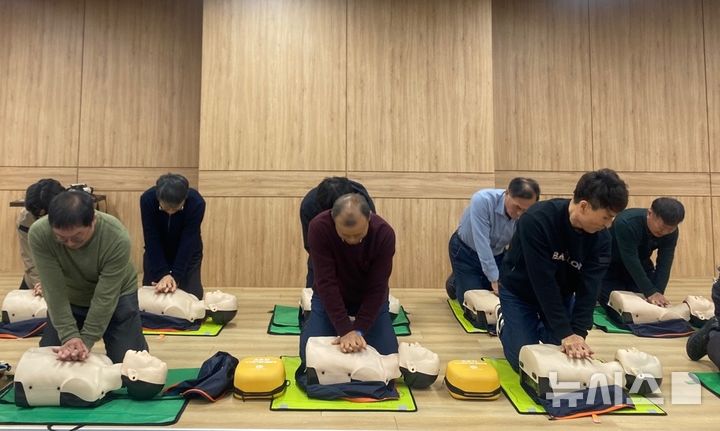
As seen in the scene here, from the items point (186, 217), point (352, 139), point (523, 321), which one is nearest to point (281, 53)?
point (352, 139)

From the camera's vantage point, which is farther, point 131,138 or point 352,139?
point 131,138

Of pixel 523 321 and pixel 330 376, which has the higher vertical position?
pixel 523 321

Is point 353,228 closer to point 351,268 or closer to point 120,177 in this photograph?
point 351,268

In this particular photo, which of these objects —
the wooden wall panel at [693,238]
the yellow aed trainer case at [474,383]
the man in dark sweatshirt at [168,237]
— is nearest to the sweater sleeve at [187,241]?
the man in dark sweatshirt at [168,237]

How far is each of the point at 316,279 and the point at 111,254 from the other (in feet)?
2.78

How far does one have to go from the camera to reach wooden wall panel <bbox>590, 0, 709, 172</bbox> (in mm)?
4965

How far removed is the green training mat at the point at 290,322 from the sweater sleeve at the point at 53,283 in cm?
122

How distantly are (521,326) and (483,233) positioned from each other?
0.87m

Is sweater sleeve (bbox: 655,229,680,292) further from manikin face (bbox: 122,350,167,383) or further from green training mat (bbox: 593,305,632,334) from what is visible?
manikin face (bbox: 122,350,167,383)

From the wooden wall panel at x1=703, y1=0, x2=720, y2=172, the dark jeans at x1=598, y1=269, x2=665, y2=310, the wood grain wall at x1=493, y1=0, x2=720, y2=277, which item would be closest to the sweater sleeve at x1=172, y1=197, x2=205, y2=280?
the dark jeans at x1=598, y1=269, x2=665, y2=310

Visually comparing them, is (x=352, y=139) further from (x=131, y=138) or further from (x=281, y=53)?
(x=131, y=138)

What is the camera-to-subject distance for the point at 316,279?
7.14 feet

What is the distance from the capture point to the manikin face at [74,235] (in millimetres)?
1752

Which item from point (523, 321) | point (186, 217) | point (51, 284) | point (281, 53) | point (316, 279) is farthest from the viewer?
point (281, 53)
